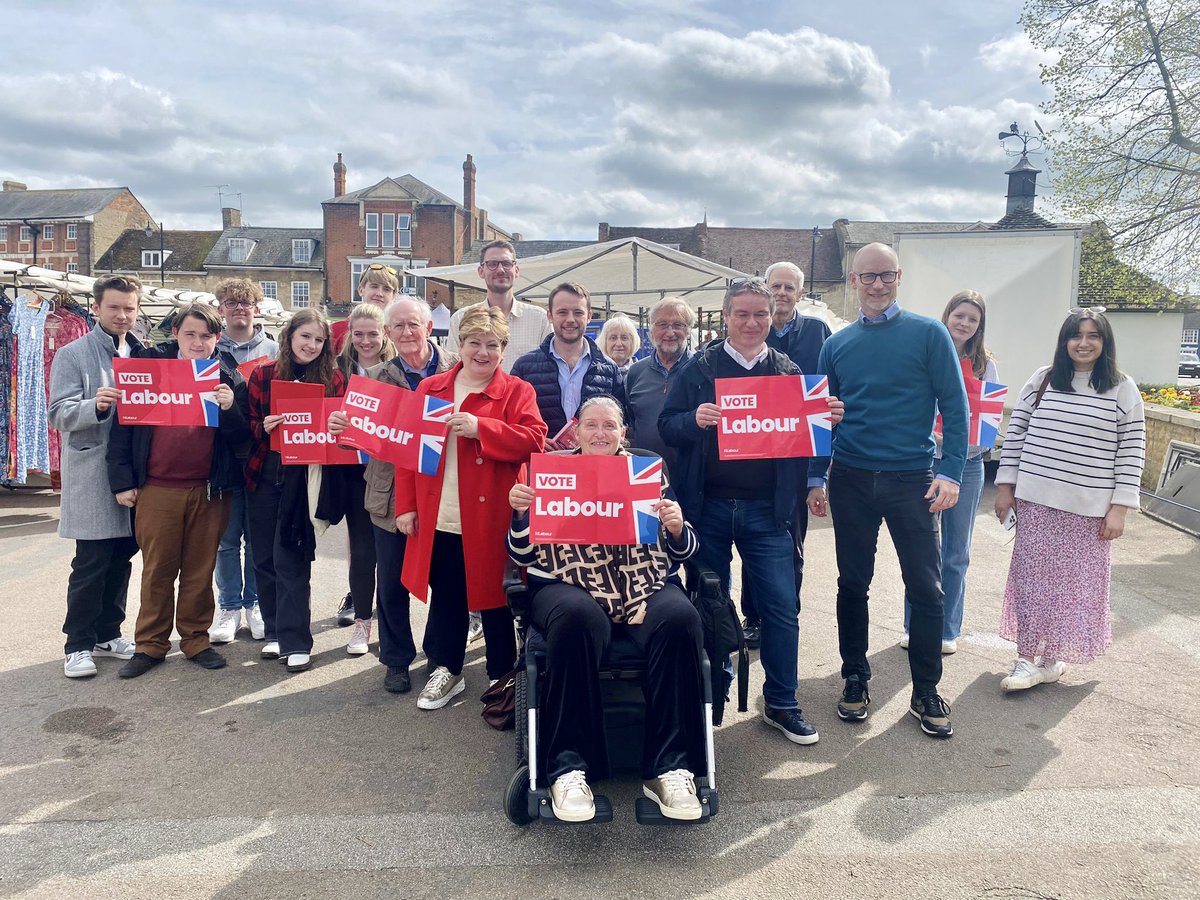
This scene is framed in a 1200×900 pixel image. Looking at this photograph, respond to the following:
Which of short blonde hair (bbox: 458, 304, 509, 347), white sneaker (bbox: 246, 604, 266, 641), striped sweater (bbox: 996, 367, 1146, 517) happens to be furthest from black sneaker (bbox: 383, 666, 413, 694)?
striped sweater (bbox: 996, 367, 1146, 517)

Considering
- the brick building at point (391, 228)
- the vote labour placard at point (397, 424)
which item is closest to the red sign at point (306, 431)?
the vote labour placard at point (397, 424)

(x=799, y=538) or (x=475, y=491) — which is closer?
(x=475, y=491)

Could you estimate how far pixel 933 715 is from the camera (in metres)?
3.94

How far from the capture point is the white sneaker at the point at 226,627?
511 cm

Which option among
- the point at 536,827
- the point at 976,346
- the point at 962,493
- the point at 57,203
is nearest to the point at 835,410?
the point at 962,493

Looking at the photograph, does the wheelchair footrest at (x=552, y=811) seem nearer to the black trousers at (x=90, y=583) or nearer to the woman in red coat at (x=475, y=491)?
the woman in red coat at (x=475, y=491)

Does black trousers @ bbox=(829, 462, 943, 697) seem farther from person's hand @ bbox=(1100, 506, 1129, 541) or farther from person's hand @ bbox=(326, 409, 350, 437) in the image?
person's hand @ bbox=(326, 409, 350, 437)

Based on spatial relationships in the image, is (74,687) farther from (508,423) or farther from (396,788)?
(508,423)

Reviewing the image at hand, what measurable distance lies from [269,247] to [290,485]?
5206cm

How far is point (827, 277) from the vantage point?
4753 cm

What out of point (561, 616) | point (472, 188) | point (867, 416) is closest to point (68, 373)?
point (561, 616)

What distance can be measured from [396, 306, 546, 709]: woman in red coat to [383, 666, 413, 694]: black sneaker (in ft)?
0.77

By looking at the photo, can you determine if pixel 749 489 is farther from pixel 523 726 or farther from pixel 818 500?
pixel 523 726

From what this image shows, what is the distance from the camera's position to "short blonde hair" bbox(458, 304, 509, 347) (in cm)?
395
